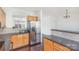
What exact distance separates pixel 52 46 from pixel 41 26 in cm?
30

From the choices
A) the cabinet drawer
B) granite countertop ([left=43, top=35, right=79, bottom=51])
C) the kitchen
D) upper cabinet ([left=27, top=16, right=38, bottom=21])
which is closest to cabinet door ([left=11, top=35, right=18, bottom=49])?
the kitchen

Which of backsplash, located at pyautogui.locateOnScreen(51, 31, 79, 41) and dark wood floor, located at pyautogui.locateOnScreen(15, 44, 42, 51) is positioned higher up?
backsplash, located at pyautogui.locateOnScreen(51, 31, 79, 41)

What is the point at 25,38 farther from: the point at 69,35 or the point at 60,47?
the point at 69,35

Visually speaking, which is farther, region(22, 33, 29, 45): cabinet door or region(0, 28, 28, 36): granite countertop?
region(22, 33, 29, 45): cabinet door

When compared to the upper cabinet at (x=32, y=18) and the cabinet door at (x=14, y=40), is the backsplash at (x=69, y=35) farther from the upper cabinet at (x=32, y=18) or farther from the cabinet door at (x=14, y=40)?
the cabinet door at (x=14, y=40)

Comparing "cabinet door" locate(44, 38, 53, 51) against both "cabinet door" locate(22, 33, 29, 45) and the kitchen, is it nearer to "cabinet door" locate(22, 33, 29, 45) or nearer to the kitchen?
the kitchen

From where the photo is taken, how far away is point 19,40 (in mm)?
1536

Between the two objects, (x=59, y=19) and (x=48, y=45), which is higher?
(x=59, y=19)

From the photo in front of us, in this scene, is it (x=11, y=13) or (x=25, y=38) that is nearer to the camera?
(x=11, y=13)

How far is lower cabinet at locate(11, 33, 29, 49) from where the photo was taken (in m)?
1.48

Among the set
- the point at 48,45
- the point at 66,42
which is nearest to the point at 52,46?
the point at 48,45

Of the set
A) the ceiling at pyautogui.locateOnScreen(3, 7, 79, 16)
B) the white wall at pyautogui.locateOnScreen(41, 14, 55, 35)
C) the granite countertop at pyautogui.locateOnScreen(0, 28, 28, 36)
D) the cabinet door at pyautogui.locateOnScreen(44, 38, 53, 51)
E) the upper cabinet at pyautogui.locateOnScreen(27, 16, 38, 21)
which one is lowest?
the cabinet door at pyautogui.locateOnScreen(44, 38, 53, 51)

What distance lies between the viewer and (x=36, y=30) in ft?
5.11
